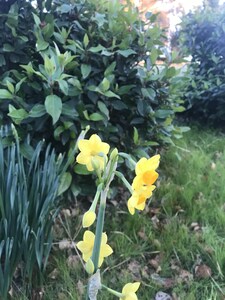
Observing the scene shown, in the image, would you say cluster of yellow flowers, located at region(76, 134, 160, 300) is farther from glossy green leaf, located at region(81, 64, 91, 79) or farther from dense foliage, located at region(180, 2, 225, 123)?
dense foliage, located at region(180, 2, 225, 123)

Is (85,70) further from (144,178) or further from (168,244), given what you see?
(144,178)

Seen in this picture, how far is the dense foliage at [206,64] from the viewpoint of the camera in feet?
10.8

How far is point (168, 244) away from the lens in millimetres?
1623

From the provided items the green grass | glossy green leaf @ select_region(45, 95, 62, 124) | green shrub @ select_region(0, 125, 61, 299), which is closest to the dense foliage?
the green grass

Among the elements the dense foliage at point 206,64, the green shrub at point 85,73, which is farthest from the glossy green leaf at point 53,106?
the dense foliage at point 206,64

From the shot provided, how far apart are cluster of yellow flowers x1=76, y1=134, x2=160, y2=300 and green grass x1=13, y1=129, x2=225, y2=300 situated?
64 cm

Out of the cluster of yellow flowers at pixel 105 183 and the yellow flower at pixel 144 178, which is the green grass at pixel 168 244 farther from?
the yellow flower at pixel 144 178

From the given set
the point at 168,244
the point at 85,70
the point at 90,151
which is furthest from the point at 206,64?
the point at 90,151

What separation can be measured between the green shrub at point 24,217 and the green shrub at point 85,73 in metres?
0.37

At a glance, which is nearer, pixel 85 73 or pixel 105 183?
pixel 105 183

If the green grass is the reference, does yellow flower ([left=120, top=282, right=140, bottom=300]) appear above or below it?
above

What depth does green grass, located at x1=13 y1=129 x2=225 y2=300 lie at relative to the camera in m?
1.39

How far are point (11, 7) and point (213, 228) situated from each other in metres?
1.46

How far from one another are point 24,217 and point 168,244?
75 cm
